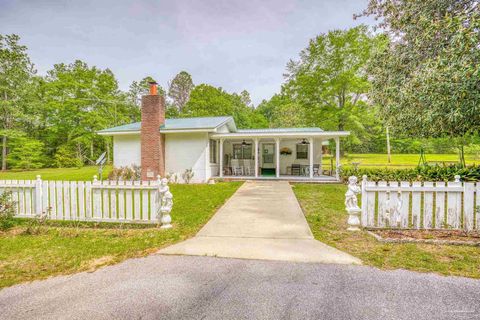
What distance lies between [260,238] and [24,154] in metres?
30.8

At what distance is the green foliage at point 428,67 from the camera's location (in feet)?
18.5

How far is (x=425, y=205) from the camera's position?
16.7 feet

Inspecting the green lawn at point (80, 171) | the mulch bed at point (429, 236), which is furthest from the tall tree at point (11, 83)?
the mulch bed at point (429, 236)

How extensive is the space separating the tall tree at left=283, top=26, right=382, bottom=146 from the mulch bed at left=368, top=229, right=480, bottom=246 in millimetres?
20506

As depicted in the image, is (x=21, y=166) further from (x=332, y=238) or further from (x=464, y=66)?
(x=464, y=66)

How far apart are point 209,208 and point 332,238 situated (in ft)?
12.5

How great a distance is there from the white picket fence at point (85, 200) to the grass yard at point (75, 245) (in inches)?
9.7

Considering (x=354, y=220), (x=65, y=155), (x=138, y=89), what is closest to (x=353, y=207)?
(x=354, y=220)

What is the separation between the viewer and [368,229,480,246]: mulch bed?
439 centimetres

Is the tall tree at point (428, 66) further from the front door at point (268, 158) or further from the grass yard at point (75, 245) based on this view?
the front door at point (268, 158)

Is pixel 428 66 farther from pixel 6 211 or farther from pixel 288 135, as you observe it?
pixel 6 211

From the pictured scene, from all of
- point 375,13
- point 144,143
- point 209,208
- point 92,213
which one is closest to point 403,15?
A: point 375,13

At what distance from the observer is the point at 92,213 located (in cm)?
586

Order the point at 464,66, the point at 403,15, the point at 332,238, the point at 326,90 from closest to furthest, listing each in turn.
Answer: the point at 332,238, the point at 464,66, the point at 403,15, the point at 326,90
